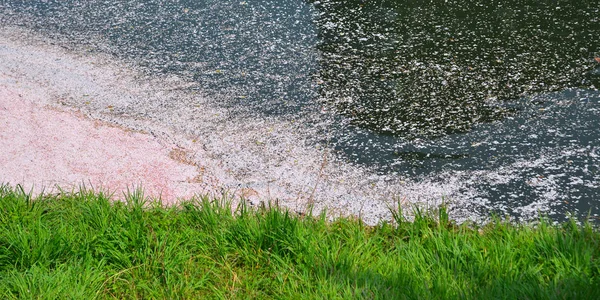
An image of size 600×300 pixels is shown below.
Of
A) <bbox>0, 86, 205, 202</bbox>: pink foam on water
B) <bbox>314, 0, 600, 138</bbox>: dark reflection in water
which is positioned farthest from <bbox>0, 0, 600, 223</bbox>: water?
<bbox>0, 86, 205, 202</bbox>: pink foam on water

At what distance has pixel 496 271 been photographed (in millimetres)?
2637

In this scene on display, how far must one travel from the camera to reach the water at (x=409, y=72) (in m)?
3.58

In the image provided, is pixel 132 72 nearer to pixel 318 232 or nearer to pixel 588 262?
pixel 318 232

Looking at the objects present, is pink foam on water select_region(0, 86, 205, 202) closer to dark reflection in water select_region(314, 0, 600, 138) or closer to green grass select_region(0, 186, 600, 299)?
green grass select_region(0, 186, 600, 299)

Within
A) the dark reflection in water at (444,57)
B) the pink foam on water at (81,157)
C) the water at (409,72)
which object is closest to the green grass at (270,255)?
the pink foam on water at (81,157)

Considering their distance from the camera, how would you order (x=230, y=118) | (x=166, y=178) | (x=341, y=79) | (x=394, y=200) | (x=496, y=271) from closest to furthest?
(x=496, y=271)
(x=394, y=200)
(x=166, y=178)
(x=230, y=118)
(x=341, y=79)

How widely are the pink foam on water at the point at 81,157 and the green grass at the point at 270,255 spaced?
347 millimetres

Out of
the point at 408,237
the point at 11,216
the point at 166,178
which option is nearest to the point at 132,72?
the point at 166,178

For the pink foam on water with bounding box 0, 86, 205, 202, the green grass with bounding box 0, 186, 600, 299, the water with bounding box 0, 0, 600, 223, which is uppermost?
the water with bounding box 0, 0, 600, 223

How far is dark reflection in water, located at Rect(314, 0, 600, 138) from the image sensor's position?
162 inches

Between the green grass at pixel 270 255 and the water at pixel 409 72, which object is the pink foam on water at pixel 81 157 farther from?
the water at pixel 409 72

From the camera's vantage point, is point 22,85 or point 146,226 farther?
point 22,85

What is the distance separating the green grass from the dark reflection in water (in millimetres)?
1105

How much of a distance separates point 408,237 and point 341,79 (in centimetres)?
175
